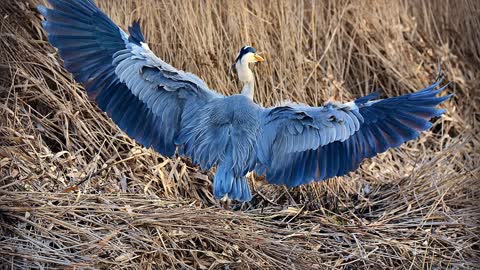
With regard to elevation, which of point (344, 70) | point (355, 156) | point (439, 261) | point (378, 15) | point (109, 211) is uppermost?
point (378, 15)

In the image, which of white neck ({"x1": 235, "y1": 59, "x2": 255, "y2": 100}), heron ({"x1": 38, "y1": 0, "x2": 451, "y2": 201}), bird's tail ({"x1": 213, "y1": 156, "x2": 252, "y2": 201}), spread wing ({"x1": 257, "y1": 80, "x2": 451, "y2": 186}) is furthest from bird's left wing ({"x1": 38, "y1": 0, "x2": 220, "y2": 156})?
spread wing ({"x1": 257, "y1": 80, "x2": 451, "y2": 186})

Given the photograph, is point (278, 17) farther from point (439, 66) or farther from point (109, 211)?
point (109, 211)

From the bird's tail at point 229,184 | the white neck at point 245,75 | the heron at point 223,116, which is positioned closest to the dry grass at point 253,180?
the bird's tail at point 229,184

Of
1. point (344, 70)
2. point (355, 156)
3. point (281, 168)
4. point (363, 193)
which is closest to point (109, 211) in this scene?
point (281, 168)

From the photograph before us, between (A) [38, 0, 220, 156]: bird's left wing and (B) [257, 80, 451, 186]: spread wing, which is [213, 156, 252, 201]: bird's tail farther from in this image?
(A) [38, 0, 220, 156]: bird's left wing

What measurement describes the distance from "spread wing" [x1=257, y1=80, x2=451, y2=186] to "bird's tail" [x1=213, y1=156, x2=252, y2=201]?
0.62ft

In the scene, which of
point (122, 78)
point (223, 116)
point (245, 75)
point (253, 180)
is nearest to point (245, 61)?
point (245, 75)

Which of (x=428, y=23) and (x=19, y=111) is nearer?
(x=19, y=111)

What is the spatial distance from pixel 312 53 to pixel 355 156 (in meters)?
1.76

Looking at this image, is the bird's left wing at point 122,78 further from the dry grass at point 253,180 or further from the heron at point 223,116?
the dry grass at point 253,180

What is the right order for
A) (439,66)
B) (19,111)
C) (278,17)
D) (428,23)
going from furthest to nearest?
Result: (428,23), (439,66), (278,17), (19,111)

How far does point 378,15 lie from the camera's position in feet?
22.4

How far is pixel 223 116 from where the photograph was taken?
184 inches

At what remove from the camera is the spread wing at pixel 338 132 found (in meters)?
4.51
